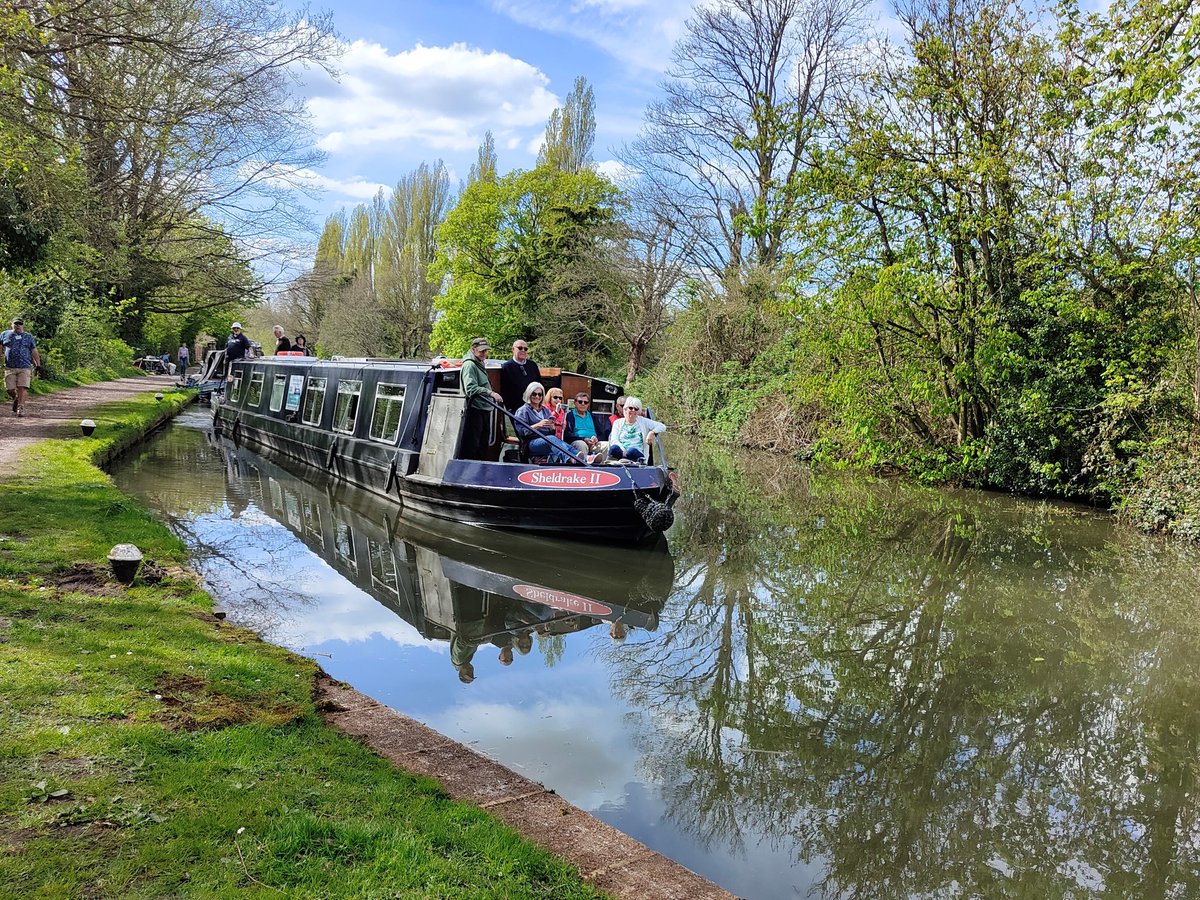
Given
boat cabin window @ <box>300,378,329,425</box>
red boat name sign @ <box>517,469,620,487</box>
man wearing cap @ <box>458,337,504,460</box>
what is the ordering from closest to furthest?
red boat name sign @ <box>517,469,620,487</box>, man wearing cap @ <box>458,337,504,460</box>, boat cabin window @ <box>300,378,329,425</box>

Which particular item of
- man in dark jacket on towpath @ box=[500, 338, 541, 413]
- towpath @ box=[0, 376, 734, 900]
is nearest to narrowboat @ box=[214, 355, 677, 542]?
man in dark jacket on towpath @ box=[500, 338, 541, 413]

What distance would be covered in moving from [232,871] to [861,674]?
4.31 meters

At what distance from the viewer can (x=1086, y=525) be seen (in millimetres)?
11188

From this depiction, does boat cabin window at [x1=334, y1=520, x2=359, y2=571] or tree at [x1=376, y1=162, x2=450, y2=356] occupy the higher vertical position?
tree at [x1=376, y1=162, x2=450, y2=356]

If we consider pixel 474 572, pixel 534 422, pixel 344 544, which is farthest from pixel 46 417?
pixel 474 572

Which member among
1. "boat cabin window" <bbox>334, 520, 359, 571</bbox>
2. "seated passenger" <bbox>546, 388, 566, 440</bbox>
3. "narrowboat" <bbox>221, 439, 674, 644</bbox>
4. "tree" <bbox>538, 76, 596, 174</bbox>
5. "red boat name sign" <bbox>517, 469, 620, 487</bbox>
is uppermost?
"tree" <bbox>538, 76, 596, 174</bbox>

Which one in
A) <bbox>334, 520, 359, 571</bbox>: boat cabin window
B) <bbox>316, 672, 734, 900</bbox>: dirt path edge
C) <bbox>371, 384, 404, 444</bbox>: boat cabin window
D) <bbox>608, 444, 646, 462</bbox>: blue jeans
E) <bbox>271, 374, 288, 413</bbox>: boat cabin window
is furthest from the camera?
<bbox>271, 374, 288, 413</bbox>: boat cabin window

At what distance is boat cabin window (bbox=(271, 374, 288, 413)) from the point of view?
15514 mm

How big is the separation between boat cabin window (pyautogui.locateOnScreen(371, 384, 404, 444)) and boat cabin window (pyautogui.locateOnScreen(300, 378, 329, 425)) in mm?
2326

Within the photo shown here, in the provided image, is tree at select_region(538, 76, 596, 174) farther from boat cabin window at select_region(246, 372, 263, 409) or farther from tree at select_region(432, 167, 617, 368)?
boat cabin window at select_region(246, 372, 263, 409)

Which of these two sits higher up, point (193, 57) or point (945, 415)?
point (193, 57)

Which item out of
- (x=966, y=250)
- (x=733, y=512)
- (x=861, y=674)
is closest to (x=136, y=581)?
(x=861, y=674)

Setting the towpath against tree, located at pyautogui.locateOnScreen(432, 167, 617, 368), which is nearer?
the towpath

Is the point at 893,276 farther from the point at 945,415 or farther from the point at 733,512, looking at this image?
the point at 733,512
